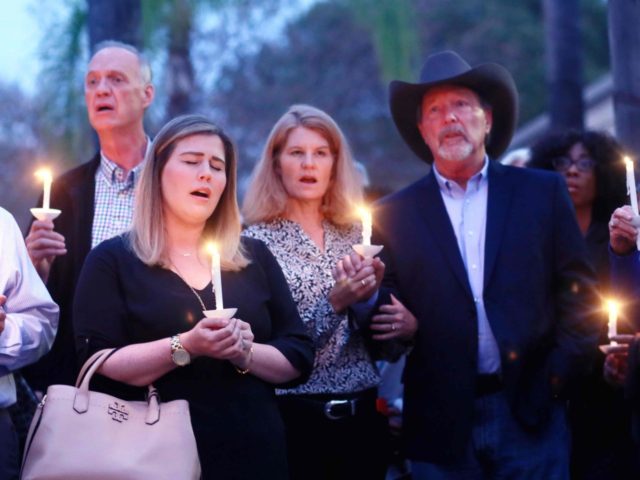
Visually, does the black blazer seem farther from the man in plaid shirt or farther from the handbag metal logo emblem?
the handbag metal logo emblem

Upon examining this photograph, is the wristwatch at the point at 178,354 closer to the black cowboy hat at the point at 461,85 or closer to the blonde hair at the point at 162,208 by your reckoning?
the blonde hair at the point at 162,208

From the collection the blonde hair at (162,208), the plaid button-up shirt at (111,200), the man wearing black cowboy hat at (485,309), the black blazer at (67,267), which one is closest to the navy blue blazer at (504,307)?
the man wearing black cowboy hat at (485,309)

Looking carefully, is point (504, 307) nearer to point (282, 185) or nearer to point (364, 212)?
point (364, 212)

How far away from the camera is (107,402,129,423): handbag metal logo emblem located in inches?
150

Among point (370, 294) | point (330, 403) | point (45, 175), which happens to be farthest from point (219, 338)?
point (45, 175)

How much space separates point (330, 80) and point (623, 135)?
898 inches

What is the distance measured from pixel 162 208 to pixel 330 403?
1185 mm

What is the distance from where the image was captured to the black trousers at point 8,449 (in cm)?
414

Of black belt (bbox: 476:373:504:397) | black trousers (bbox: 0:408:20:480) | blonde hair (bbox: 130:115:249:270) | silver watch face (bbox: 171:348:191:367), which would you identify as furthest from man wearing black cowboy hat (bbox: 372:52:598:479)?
black trousers (bbox: 0:408:20:480)

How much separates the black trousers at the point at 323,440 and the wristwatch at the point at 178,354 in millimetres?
1153

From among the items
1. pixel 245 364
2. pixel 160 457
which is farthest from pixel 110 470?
pixel 245 364

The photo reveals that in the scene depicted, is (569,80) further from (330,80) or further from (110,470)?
(330,80)

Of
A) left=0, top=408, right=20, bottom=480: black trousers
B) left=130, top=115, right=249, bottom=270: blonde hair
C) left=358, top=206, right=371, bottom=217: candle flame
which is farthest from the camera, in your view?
left=358, top=206, right=371, bottom=217: candle flame

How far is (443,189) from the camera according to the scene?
5.27 meters
